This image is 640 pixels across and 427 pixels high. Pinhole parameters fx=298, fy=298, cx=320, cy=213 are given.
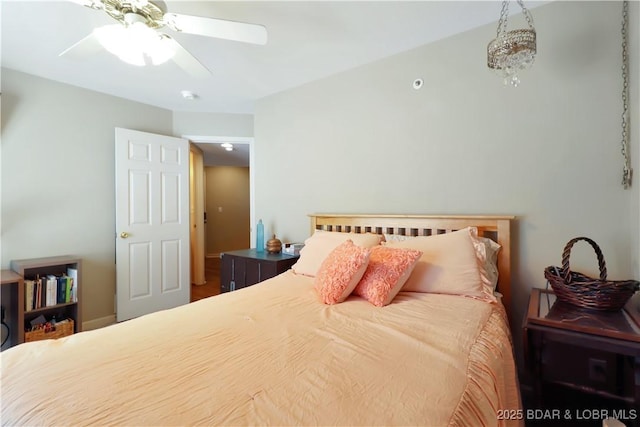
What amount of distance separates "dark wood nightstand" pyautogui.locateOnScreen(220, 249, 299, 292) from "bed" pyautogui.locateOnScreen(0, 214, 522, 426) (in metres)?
0.96

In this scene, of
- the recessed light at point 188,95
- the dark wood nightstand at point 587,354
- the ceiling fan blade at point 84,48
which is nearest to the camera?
the dark wood nightstand at point 587,354

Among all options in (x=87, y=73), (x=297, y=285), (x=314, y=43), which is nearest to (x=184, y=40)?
(x=314, y=43)

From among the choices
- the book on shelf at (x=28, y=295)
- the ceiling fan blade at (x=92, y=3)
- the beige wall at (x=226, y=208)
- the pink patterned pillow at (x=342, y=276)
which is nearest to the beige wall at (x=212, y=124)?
the book on shelf at (x=28, y=295)

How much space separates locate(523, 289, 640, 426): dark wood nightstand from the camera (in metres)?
1.17

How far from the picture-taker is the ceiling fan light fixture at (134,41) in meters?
1.42

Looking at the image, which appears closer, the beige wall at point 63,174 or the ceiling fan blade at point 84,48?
the ceiling fan blade at point 84,48

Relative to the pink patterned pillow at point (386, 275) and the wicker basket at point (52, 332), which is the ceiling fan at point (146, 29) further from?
the wicker basket at point (52, 332)

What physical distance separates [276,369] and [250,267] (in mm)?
1723

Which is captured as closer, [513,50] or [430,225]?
[513,50]

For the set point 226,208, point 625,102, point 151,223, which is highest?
point 625,102

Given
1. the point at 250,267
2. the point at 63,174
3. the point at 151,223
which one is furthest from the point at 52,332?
the point at 250,267

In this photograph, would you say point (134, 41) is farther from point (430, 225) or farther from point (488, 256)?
point (488, 256)

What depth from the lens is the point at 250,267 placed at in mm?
2568

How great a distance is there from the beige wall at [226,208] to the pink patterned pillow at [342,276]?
5595 mm
